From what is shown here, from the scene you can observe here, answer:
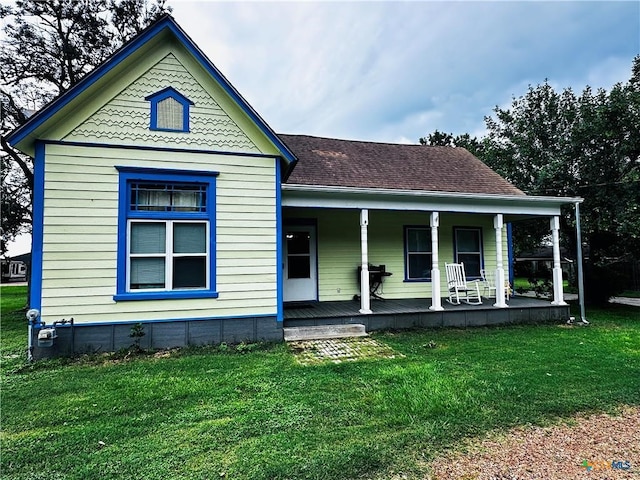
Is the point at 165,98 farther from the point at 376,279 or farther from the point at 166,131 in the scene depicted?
the point at 376,279

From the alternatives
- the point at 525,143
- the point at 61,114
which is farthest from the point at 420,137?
the point at 61,114

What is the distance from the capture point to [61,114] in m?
5.36

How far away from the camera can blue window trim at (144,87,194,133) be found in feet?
19.1

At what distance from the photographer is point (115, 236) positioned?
552cm

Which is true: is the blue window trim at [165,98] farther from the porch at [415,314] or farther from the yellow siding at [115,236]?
the porch at [415,314]

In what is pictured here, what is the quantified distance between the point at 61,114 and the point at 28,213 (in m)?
11.2

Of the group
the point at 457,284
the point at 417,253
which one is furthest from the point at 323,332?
the point at 417,253

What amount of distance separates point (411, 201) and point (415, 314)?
2537 mm

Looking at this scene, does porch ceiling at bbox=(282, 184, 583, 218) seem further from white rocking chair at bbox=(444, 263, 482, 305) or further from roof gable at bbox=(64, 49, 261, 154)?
white rocking chair at bbox=(444, 263, 482, 305)

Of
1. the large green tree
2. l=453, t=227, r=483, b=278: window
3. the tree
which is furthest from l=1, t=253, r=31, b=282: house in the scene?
the large green tree

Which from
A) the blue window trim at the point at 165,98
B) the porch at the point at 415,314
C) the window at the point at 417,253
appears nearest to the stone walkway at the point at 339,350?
the porch at the point at 415,314

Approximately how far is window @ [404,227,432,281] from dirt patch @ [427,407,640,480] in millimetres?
6462

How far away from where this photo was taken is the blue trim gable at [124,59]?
16.8ft

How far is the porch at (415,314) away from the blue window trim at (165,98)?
4192 millimetres
